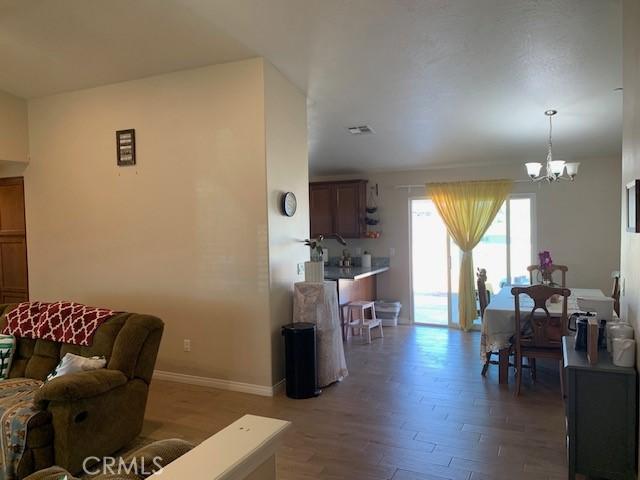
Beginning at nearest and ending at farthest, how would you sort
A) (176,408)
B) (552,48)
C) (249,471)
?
(249,471)
(552,48)
(176,408)

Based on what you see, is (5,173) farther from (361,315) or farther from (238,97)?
(361,315)

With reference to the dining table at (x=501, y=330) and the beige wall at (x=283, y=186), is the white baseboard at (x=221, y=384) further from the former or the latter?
the dining table at (x=501, y=330)

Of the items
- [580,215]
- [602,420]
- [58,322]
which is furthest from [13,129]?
[580,215]

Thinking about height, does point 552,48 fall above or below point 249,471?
above

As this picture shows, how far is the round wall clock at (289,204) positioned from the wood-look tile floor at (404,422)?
1665mm

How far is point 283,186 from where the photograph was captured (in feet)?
13.4

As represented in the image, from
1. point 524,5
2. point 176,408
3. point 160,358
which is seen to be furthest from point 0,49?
point 524,5

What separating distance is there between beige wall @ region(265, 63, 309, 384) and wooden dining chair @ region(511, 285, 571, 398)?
203 centimetres

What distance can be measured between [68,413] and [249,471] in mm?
1886

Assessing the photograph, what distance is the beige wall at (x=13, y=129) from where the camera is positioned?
15.7ft

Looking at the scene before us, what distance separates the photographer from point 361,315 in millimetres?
6105

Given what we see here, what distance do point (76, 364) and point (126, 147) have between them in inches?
94.6

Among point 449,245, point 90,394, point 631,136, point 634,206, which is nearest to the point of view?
point 634,206

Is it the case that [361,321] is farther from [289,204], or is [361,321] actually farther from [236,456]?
[236,456]
